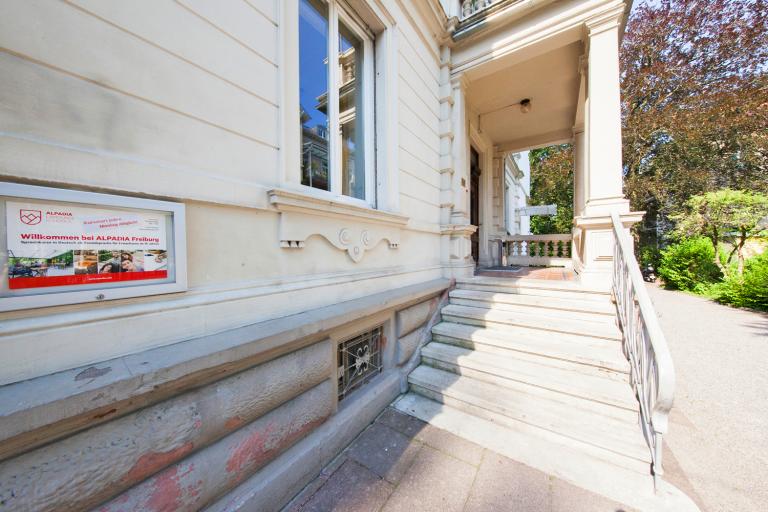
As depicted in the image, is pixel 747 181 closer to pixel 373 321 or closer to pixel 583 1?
pixel 583 1

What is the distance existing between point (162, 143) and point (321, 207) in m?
0.97

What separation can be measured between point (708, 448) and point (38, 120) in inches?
175

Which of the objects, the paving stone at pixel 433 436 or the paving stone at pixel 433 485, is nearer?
the paving stone at pixel 433 485

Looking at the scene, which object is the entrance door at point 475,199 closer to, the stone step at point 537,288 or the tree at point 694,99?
the stone step at point 537,288

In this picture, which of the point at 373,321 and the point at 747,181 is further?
the point at 747,181

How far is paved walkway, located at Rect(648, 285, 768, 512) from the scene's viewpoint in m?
1.88

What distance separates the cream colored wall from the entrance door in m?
5.28

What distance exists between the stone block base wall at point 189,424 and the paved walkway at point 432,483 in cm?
15

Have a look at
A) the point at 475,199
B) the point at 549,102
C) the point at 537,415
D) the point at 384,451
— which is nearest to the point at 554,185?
the point at 475,199

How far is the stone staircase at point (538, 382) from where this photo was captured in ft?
7.04

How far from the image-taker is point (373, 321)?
2.73 meters

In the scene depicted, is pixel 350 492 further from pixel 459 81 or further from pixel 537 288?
pixel 459 81

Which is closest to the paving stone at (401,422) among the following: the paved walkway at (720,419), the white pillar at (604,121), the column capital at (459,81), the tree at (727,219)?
the paved walkway at (720,419)

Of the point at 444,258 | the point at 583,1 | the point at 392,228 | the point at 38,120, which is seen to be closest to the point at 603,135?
the point at 583,1
